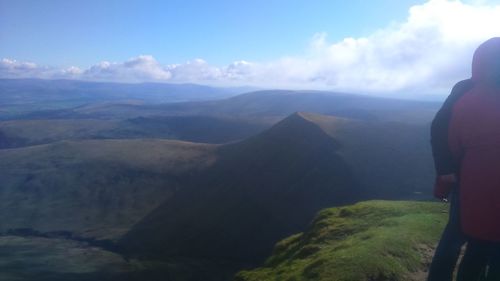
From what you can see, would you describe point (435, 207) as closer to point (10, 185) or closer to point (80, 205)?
point (80, 205)

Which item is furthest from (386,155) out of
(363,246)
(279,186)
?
(363,246)

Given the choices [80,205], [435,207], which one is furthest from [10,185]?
[435,207]

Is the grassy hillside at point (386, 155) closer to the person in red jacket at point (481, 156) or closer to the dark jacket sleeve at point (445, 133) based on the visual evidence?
the dark jacket sleeve at point (445, 133)

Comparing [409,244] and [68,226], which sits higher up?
[409,244]

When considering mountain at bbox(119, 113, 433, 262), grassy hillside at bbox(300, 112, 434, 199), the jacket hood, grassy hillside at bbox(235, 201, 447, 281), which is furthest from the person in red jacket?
grassy hillside at bbox(300, 112, 434, 199)

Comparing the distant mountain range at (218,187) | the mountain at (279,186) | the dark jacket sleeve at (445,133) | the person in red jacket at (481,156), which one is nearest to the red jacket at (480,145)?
the person in red jacket at (481,156)
